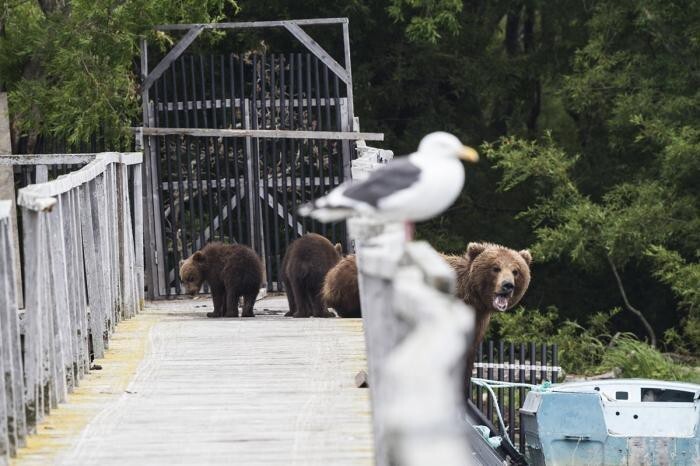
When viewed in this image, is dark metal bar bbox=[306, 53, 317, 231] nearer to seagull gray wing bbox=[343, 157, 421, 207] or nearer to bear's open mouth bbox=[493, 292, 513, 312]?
bear's open mouth bbox=[493, 292, 513, 312]

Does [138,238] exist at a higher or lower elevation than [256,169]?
lower

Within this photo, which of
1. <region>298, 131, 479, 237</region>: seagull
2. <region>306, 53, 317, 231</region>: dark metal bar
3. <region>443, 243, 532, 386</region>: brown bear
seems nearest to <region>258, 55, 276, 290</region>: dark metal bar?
<region>306, 53, 317, 231</region>: dark metal bar

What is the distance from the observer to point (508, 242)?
2494 cm

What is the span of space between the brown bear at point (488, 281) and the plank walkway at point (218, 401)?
3.99 ft

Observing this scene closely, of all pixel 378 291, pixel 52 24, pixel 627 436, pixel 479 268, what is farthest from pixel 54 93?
pixel 378 291

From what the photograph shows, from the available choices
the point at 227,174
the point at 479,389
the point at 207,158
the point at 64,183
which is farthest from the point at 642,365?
the point at 64,183

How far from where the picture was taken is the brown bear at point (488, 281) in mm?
12500

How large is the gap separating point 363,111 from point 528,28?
15.5 ft

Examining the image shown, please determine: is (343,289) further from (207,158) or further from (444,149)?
(444,149)

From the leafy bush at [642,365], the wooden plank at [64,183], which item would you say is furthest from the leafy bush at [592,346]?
the wooden plank at [64,183]

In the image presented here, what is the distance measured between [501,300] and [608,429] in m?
3.06

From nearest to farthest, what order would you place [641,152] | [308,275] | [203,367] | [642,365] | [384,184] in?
1. [384,184]
2. [203,367]
3. [308,275]
4. [642,365]
5. [641,152]

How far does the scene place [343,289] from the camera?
12867 millimetres

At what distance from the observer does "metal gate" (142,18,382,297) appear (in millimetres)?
16688
